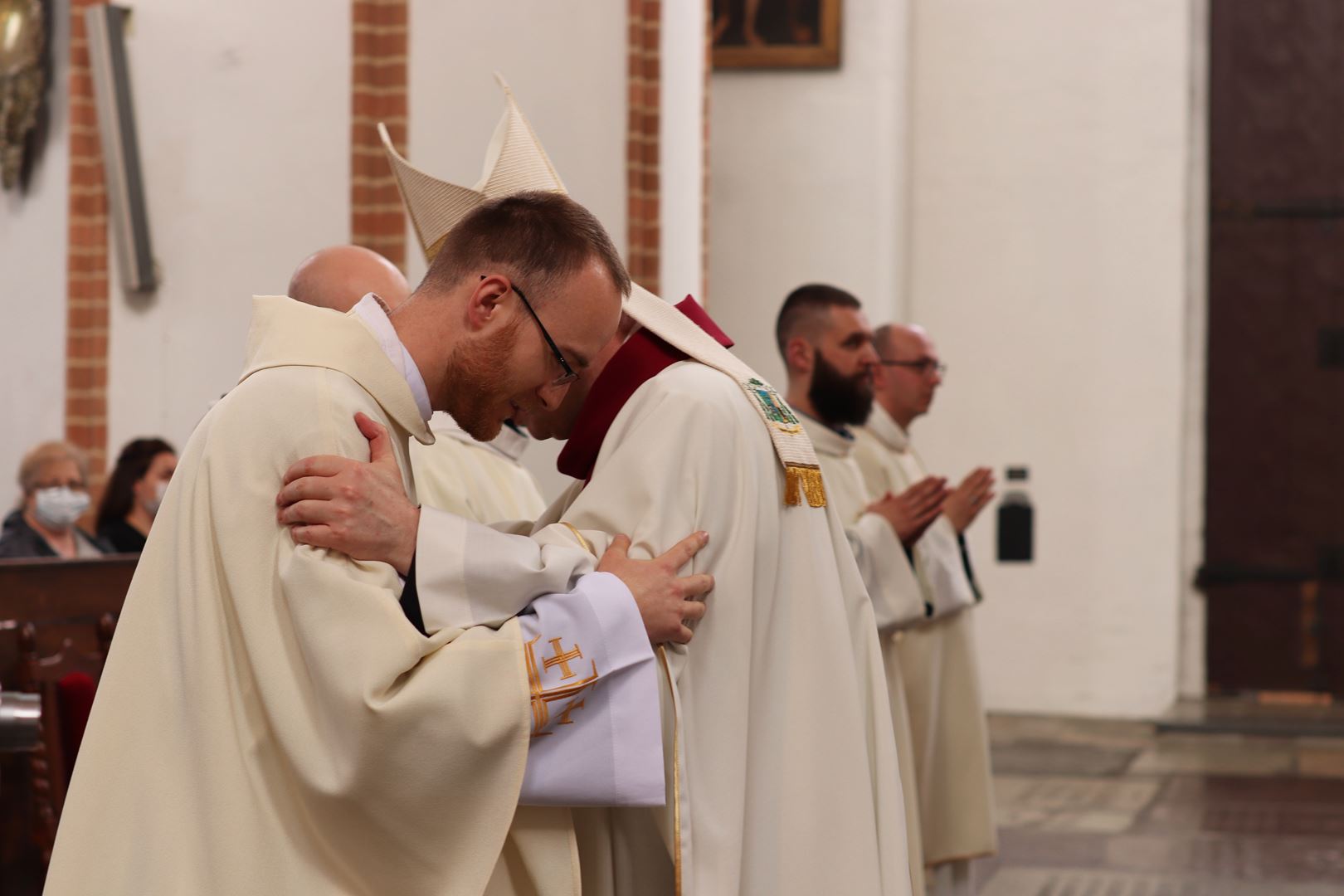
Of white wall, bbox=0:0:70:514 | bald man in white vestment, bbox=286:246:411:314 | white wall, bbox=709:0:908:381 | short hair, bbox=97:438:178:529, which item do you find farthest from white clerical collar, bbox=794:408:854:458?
white wall, bbox=709:0:908:381

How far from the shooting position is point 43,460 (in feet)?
19.9

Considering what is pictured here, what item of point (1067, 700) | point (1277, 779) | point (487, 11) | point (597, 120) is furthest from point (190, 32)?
point (1067, 700)

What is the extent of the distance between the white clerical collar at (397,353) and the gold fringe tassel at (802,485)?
0.56 meters

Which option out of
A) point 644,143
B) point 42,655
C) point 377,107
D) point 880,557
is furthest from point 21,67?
point 880,557

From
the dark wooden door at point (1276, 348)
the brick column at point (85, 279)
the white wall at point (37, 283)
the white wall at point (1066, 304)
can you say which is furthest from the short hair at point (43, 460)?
the dark wooden door at point (1276, 348)

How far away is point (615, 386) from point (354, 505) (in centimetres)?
64

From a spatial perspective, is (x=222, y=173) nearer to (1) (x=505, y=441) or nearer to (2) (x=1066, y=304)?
(1) (x=505, y=441)

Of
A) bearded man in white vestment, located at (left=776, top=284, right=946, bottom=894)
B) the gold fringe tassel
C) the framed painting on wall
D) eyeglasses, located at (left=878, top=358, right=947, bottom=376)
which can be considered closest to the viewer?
the gold fringe tassel

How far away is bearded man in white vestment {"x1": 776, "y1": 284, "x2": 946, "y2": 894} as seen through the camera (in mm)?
4707

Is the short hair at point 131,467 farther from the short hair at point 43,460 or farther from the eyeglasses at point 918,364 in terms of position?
the eyeglasses at point 918,364

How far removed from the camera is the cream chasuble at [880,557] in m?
4.55

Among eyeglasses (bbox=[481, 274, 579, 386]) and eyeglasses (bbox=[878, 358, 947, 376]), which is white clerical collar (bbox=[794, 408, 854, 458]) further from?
eyeglasses (bbox=[481, 274, 579, 386])

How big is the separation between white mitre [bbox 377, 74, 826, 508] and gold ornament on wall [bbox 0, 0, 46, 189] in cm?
475

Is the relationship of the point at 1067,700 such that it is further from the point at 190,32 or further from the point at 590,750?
the point at 590,750
